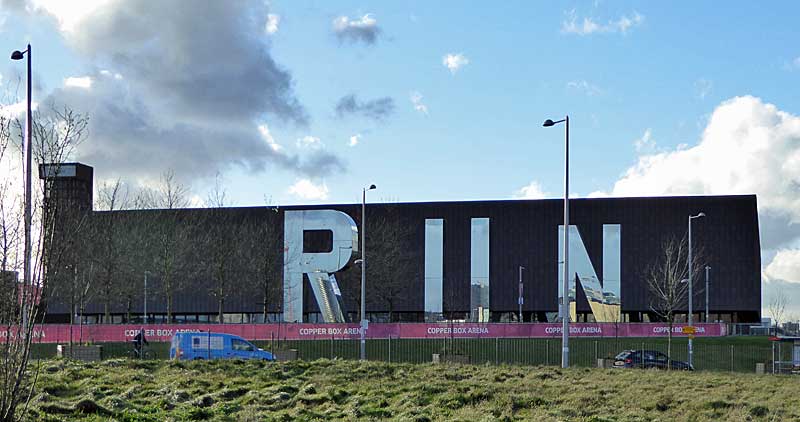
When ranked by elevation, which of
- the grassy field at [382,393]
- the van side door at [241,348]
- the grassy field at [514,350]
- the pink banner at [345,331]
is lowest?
the grassy field at [514,350]

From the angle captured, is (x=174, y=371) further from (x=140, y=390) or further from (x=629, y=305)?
(x=629, y=305)

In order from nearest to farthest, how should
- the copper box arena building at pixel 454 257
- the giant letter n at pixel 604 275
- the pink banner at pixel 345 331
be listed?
the pink banner at pixel 345 331
the copper box arena building at pixel 454 257
the giant letter n at pixel 604 275

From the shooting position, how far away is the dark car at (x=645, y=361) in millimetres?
42531

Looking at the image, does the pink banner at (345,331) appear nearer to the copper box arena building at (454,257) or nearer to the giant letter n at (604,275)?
the copper box arena building at (454,257)

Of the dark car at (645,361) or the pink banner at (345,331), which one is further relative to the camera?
the pink banner at (345,331)

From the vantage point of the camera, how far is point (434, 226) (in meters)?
78.6

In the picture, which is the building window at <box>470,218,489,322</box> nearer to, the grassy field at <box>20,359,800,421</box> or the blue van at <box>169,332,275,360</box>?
the blue van at <box>169,332,275,360</box>

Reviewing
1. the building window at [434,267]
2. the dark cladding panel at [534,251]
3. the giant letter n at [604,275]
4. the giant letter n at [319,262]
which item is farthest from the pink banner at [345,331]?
the giant letter n at [319,262]

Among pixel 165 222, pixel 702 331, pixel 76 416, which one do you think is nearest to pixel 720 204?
pixel 702 331

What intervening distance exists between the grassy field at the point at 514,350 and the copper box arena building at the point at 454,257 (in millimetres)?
16144

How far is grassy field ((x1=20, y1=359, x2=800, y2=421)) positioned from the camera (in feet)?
70.2

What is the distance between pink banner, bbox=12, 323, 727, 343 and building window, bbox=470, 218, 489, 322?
14.7 m

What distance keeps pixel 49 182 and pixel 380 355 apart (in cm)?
3740

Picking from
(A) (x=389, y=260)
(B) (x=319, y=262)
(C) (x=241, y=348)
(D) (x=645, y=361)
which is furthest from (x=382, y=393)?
(B) (x=319, y=262)
